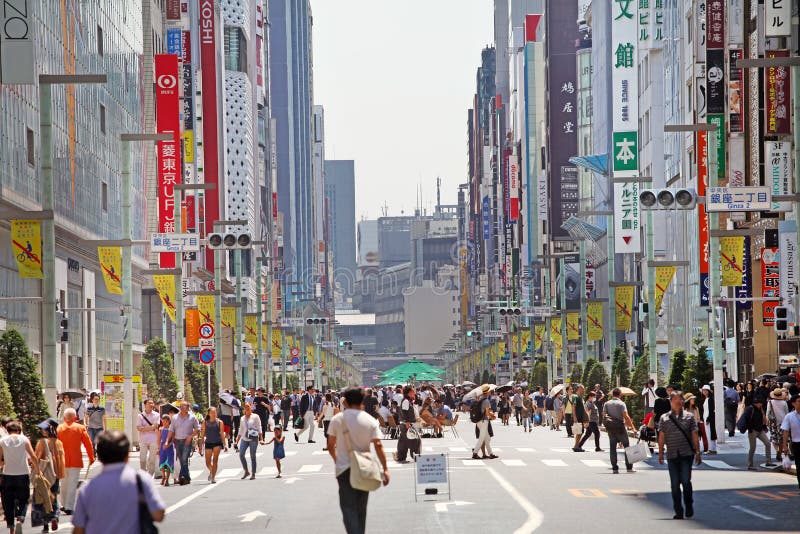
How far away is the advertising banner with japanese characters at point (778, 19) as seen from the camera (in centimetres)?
4491

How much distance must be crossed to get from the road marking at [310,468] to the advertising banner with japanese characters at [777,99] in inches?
835

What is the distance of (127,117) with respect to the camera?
260 feet

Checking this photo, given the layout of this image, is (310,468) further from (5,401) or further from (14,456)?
(14,456)

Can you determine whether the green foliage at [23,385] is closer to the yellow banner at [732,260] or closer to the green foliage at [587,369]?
the yellow banner at [732,260]

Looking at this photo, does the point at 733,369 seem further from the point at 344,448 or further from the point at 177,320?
the point at 344,448

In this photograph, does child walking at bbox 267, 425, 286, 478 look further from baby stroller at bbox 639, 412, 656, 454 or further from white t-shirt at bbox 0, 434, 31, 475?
white t-shirt at bbox 0, 434, 31, 475

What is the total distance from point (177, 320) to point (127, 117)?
33453 mm

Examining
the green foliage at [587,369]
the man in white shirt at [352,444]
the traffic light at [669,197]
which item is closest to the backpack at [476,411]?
the traffic light at [669,197]

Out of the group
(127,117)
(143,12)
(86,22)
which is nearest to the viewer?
(86,22)

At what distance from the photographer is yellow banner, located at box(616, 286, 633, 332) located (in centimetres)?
5906

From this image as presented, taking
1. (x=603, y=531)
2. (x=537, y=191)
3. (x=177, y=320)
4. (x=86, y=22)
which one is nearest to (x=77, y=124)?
(x=86, y=22)

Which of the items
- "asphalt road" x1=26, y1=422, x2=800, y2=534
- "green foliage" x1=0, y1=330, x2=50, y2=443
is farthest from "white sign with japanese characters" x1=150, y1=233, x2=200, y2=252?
"green foliage" x1=0, y1=330, x2=50, y2=443

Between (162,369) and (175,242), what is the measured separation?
29.6ft

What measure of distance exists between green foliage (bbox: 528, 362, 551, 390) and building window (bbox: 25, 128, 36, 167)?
41932mm
